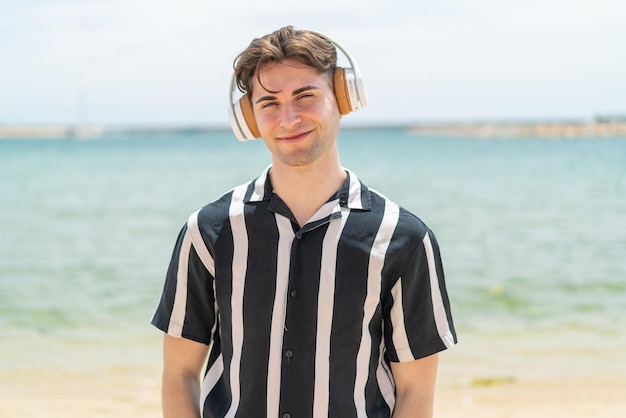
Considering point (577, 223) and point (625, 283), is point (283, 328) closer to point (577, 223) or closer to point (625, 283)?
point (625, 283)

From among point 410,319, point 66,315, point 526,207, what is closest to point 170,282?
point 410,319

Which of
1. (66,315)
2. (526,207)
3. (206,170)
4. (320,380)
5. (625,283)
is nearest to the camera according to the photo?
(320,380)

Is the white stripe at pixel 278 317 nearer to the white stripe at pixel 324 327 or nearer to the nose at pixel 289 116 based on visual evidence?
the white stripe at pixel 324 327

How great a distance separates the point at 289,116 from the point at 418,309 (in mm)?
699

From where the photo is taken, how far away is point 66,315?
867 cm

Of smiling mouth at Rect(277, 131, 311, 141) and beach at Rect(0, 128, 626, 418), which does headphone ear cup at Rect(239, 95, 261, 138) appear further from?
beach at Rect(0, 128, 626, 418)

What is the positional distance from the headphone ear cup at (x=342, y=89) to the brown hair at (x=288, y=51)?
0.06 ft

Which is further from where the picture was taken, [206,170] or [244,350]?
[206,170]

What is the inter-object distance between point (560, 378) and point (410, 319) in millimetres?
4574

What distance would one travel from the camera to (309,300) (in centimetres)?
234

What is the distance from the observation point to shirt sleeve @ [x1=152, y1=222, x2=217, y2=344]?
2.45 meters

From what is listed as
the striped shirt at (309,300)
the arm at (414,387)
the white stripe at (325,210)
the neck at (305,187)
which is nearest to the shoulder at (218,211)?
the striped shirt at (309,300)

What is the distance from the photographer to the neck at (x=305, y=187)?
2.41 metres

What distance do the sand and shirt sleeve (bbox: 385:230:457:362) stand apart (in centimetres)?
323
